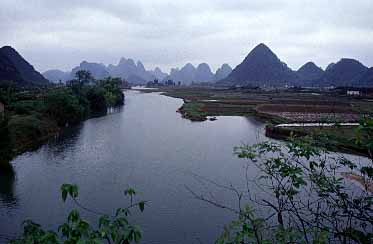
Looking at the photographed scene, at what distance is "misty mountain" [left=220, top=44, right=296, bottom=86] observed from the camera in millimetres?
99694

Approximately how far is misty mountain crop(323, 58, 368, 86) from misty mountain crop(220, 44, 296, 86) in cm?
1240

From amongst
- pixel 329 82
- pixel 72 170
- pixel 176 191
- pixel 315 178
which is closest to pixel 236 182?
pixel 176 191

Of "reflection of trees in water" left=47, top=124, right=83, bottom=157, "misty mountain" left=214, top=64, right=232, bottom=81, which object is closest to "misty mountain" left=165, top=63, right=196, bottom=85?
"misty mountain" left=214, top=64, right=232, bottom=81

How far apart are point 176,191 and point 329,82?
83608 mm

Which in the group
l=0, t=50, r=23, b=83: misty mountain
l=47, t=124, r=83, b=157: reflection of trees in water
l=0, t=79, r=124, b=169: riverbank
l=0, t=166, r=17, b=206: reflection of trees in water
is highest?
l=0, t=50, r=23, b=83: misty mountain

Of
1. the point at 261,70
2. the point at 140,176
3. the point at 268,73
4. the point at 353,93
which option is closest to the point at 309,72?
the point at 268,73

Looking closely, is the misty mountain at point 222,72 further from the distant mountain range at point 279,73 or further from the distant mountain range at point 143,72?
the distant mountain range at point 279,73

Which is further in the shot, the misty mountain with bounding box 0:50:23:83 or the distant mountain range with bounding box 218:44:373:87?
the distant mountain range with bounding box 218:44:373:87

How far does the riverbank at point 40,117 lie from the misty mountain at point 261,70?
240 feet

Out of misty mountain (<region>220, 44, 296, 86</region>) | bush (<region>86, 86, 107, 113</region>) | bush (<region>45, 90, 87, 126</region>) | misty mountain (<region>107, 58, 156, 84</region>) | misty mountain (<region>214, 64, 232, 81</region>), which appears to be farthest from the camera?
misty mountain (<region>107, 58, 156, 84</region>)

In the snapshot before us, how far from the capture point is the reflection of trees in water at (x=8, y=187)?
8953 mm

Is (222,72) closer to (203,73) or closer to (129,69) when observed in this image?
(203,73)

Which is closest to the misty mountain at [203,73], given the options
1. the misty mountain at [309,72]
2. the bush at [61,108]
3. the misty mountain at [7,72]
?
the misty mountain at [309,72]

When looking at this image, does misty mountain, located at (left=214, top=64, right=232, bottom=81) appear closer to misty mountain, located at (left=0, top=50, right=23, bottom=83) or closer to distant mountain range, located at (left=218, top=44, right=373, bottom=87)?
distant mountain range, located at (left=218, top=44, right=373, bottom=87)
